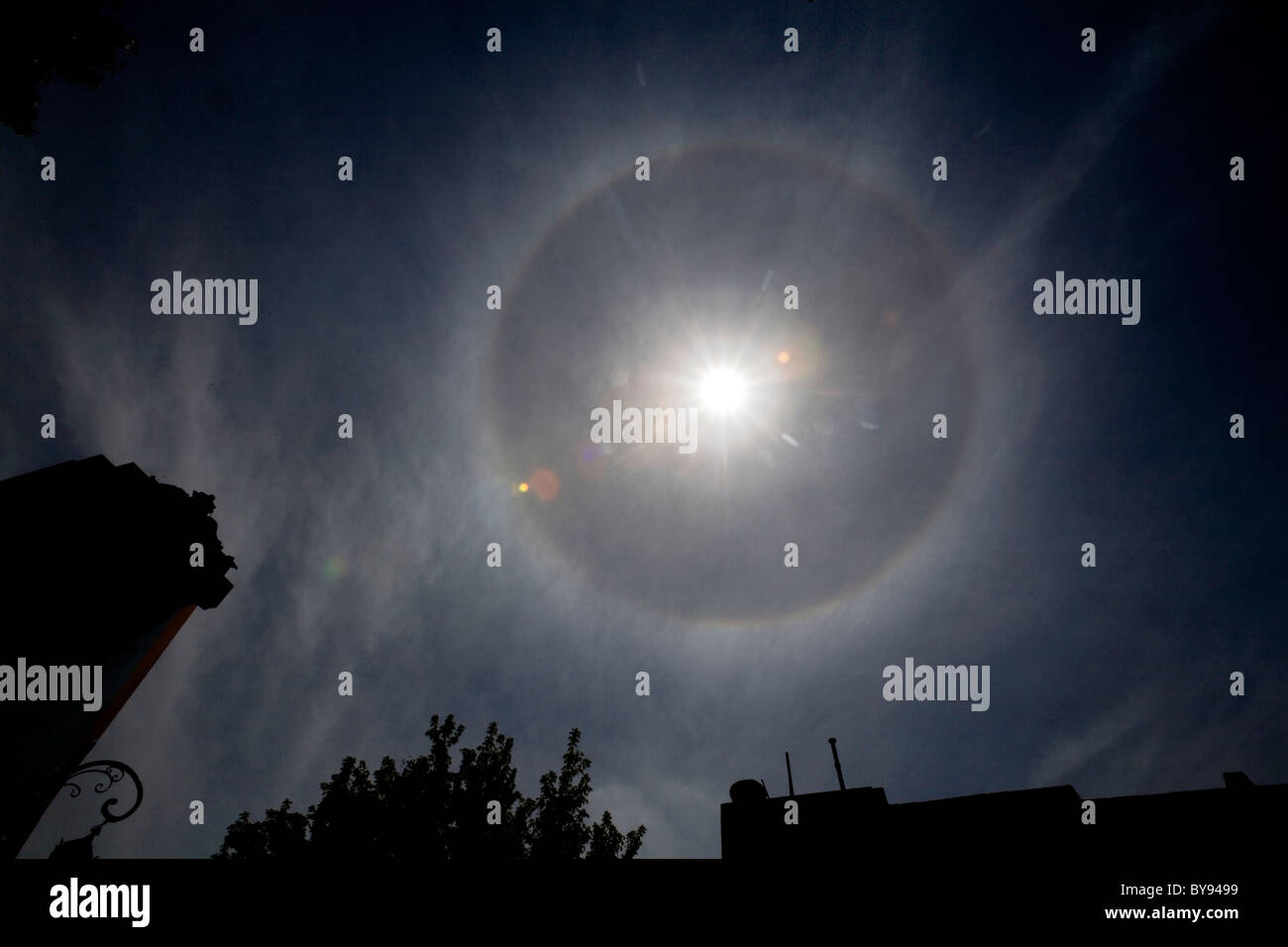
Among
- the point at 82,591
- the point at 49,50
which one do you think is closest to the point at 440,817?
the point at 82,591

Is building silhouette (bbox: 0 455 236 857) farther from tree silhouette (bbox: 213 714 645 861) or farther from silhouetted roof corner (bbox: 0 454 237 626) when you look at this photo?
tree silhouette (bbox: 213 714 645 861)

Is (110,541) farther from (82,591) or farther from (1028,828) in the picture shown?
(1028,828)

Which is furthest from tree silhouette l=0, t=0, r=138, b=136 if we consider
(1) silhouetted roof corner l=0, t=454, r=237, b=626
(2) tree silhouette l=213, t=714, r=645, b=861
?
(2) tree silhouette l=213, t=714, r=645, b=861

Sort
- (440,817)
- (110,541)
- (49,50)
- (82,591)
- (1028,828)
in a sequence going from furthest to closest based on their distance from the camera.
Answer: (440,817)
(110,541)
(82,591)
(1028,828)
(49,50)
